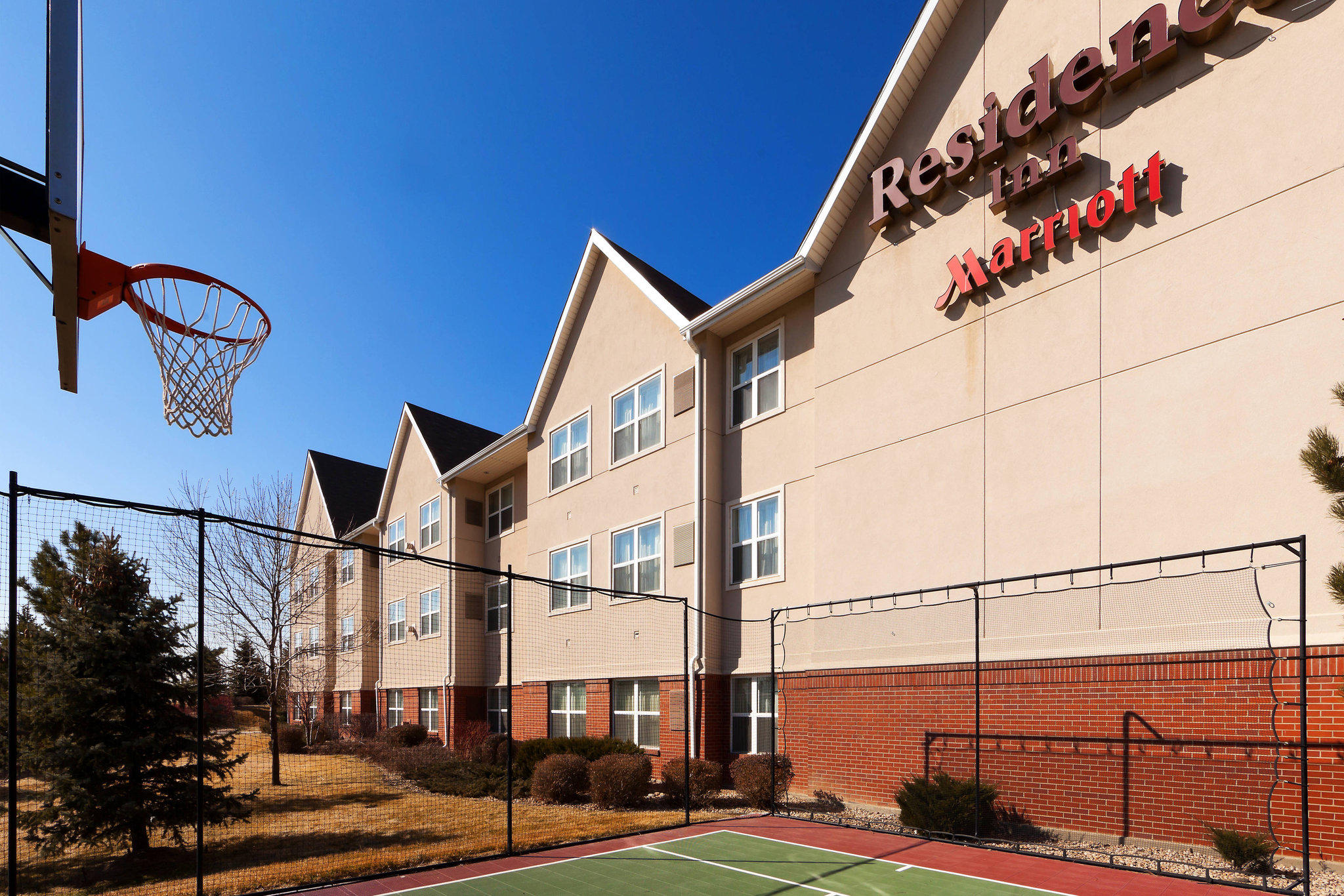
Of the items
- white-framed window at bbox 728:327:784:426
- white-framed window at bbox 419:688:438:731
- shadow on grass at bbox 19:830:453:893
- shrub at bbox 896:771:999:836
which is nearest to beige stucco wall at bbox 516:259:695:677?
white-framed window at bbox 728:327:784:426

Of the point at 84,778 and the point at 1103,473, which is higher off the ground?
the point at 1103,473

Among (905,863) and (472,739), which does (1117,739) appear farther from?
(472,739)

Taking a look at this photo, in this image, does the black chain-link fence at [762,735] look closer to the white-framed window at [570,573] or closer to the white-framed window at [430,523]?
the white-framed window at [570,573]

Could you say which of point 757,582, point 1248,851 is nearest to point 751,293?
point 757,582

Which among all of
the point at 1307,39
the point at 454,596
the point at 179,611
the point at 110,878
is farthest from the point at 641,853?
the point at 454,596

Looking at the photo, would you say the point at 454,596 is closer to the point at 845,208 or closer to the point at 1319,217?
the point at 845,208

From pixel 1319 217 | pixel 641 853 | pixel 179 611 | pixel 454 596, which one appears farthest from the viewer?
pixel 454 596

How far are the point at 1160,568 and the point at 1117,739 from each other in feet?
7.45

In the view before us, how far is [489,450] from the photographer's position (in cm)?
2627

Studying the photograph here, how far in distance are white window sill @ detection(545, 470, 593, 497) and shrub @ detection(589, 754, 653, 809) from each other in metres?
8.49

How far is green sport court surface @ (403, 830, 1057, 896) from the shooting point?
9.08m

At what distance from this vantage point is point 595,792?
15.2 meters

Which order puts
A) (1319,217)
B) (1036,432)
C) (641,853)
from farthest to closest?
(1036,432)
(641,853)
(1319,217)

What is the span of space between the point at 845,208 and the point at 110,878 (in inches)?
622
